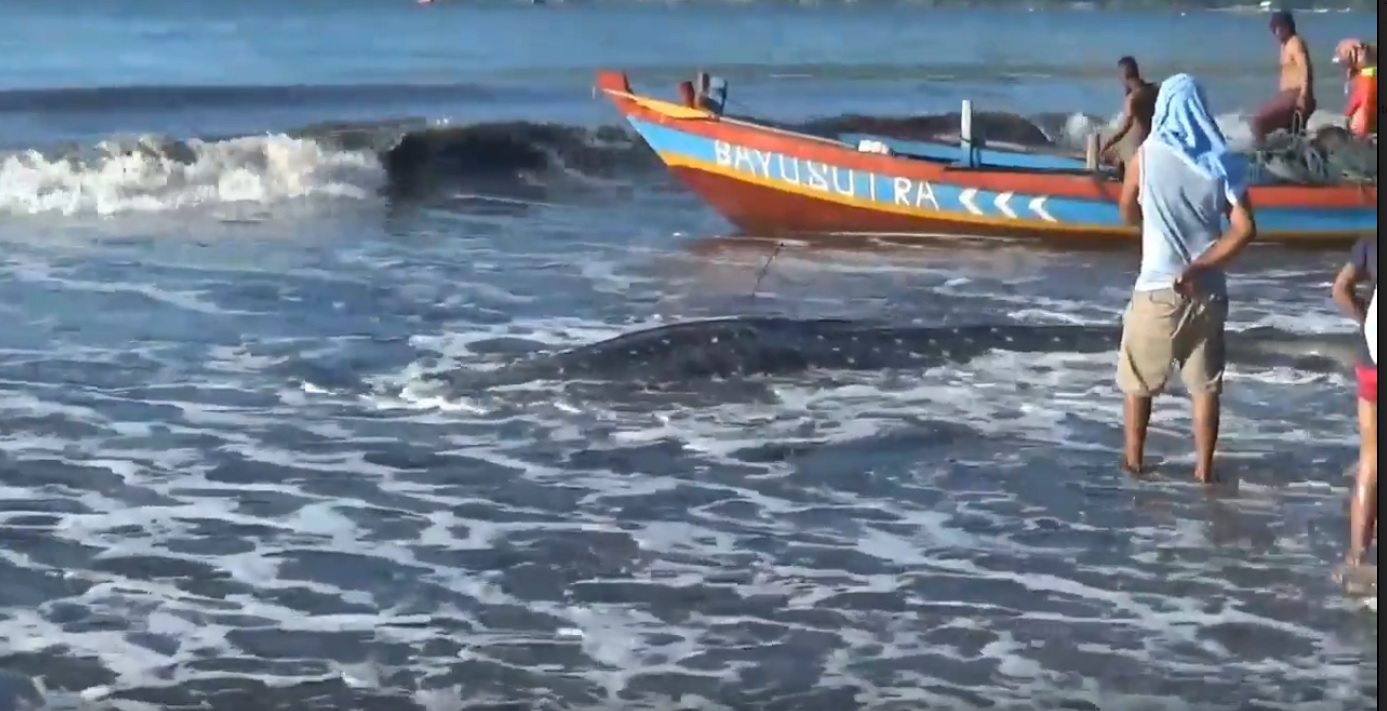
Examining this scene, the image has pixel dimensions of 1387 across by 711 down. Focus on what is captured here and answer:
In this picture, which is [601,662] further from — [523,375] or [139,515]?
[523,375]

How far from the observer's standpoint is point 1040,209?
588 inches

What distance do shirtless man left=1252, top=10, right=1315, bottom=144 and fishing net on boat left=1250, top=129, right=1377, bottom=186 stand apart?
0.35 metres

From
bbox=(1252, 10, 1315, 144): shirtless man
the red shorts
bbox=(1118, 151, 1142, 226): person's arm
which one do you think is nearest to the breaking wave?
bbox=(1252, 10, 1315, 144): shirtless man

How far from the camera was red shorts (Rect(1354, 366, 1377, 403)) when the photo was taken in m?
5.39

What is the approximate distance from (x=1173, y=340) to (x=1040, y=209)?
27.3ft

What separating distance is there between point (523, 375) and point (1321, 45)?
6051 centimetres

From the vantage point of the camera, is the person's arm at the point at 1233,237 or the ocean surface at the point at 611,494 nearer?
the ocean surface at the point at 611,494

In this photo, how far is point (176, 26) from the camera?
59.7 meters

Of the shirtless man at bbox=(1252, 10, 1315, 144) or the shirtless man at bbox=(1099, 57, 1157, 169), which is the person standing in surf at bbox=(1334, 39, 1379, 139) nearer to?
the shirtless man at bbox=(1099, 57, 1157, 169)

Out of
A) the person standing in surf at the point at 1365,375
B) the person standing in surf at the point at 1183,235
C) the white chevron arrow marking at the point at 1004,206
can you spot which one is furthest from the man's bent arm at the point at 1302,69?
the person standing in surf at the point at 1365,375

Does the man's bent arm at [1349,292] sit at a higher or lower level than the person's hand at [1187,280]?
higher

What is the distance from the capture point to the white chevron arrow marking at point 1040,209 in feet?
48.9

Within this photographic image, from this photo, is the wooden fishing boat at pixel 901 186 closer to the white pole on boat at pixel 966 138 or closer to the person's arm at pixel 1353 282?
the white pole on boat at pixel 966 138

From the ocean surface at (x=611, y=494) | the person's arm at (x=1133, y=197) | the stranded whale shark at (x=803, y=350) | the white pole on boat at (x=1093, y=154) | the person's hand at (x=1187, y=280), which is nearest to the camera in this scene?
the ocean surface at (x=611, y=494)
